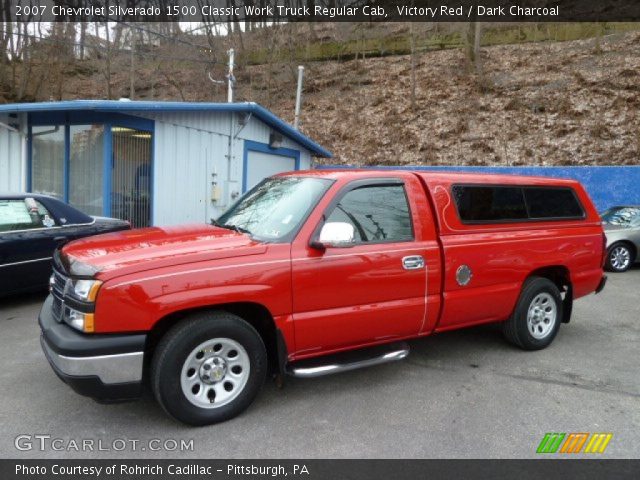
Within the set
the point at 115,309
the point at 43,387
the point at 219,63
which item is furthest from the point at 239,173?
the point at 219,63

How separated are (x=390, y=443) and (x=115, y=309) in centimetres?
201

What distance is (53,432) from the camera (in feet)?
11.0

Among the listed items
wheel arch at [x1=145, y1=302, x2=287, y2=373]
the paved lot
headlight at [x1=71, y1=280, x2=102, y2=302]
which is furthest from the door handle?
headlight at [x1=71, y1=280, x2=102, y2=302]

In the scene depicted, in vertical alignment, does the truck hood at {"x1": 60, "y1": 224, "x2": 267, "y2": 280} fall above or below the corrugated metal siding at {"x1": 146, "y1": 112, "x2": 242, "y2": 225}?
below

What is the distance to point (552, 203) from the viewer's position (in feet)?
17.4

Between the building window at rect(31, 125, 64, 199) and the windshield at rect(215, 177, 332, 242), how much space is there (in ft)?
23.3

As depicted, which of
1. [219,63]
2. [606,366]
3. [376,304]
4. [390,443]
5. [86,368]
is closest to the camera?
[86,368]

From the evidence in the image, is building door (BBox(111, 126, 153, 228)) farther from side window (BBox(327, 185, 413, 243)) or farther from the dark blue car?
side window (BBox(327, 185, 413, 243))

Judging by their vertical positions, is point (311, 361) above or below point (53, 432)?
above

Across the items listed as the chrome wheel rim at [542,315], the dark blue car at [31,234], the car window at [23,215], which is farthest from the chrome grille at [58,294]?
the chrome wheel rim at [542,315]

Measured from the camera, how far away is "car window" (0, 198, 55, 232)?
6438 millimetres

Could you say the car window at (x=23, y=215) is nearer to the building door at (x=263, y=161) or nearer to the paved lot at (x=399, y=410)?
the paved lot at (x=399, y=410)

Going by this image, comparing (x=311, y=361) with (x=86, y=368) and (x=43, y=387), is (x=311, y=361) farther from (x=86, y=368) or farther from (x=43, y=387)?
(x=43, y=387)

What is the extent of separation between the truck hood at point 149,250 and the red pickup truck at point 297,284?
15mm
